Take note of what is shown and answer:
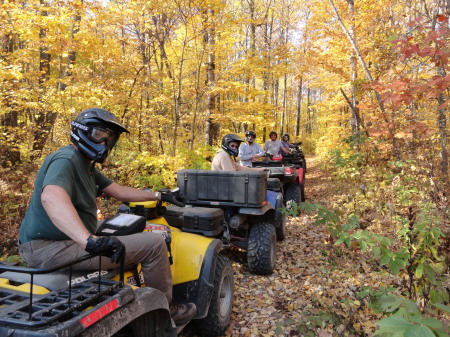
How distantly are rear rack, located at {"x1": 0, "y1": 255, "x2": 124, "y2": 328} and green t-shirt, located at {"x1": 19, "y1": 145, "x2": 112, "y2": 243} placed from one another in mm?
392

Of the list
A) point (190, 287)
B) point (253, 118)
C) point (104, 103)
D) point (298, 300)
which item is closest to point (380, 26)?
point (253, 118)

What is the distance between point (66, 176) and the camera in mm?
2004

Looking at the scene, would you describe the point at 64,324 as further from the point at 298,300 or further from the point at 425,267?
the point at 298,300

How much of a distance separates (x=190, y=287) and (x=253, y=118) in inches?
368

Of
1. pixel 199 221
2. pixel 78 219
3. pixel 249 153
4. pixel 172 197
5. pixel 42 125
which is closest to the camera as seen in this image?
pixel 78 219

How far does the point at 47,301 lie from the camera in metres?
1.62

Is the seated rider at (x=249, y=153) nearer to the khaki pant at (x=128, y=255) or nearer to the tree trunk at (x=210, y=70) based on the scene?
the tree trunk at (x=210, y=70)

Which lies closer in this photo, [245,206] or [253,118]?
[245,206]

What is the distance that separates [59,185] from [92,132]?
0.47m

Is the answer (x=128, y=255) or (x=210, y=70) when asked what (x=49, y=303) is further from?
(x=210, y=70)

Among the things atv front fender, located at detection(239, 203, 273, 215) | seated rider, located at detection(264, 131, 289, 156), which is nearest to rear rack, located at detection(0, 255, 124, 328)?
atv front fender, located at detection(239, 203, 273, 215)

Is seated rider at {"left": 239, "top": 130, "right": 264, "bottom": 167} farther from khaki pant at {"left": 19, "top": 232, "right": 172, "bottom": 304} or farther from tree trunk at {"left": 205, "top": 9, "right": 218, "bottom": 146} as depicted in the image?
khaki pant at {"left": 19, "top": 232, "right": 172, "bottom": 304}

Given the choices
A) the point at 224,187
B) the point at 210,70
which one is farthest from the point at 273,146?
the point at 224,187

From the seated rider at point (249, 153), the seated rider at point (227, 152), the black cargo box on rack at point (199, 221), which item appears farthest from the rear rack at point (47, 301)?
the seated rider at point (249, 153)
